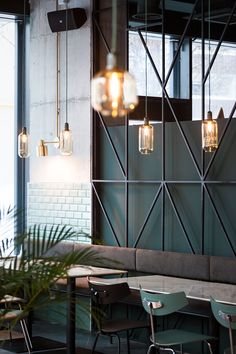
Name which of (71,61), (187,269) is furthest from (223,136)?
(71,61)

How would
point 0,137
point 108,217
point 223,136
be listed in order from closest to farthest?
point 223,136 → point 108,217 → point 0,137

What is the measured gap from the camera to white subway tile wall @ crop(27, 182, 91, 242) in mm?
9891

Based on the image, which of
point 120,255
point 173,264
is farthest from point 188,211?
point 120,255

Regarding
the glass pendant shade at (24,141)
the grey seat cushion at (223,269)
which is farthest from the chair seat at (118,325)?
the glass pendant shade at (24,141)

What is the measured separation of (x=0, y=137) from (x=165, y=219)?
3246mm

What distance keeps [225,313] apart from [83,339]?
3.55 metres

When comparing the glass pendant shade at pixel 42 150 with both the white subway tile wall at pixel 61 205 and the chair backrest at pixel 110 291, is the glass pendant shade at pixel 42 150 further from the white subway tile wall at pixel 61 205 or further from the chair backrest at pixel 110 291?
the chair backrest at pixel 110 291

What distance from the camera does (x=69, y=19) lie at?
9.91 metres

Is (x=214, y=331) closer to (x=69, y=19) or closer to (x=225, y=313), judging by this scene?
(x=225, y=313)

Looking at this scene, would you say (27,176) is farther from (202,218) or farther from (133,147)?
(202,218)

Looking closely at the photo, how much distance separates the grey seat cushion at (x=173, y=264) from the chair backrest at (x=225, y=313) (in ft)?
7.07

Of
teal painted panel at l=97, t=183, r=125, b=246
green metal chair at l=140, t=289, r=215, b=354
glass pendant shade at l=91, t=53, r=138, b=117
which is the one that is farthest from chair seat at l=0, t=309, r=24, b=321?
teal painted panel at l=97, t=183, r=125, b=246

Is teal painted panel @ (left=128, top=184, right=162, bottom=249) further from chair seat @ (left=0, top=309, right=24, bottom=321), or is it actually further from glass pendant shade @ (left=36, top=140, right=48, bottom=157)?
chair seat @ (left=0, top=309, right=24, bottom=321)

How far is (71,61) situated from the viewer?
1012 centimetres
